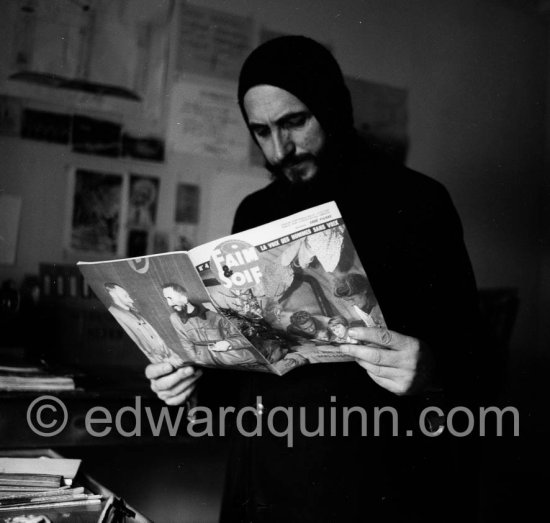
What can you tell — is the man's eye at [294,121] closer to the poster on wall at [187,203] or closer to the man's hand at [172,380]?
the man's hand at [172,380]

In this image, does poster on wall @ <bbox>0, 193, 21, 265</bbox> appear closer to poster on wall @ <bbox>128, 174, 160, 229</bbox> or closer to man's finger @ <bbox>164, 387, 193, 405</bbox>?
poster on wall @ <bbox>128, 174, 160, 229</bbox>

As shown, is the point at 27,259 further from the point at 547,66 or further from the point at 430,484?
the point at 547,66

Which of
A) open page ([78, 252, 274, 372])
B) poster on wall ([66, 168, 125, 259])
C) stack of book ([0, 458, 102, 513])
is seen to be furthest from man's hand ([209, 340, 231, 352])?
poster on wall ([66, 168, 125, 259])

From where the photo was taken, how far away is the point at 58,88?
62.0 inches

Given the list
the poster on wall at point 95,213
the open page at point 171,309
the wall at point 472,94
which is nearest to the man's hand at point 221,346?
the open page at point 171,309

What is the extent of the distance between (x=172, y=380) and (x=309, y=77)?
57 cm

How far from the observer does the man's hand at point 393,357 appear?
2.71ft

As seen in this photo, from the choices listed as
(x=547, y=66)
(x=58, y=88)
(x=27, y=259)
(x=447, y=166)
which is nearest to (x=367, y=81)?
(x=447, y=166)

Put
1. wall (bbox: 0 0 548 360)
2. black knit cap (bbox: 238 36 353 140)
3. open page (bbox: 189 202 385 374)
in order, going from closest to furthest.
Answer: open page (bbox: 189 202 385 374)
black knit cap (bbox: 238 36 353 140)
wall (bbox: 0 0 548 360)

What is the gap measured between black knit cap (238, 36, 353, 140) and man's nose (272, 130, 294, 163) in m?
0.07

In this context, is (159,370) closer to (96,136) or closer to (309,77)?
(309,77)

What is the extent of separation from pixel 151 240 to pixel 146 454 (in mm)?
586

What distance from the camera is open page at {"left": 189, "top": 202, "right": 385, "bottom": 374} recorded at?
78cm

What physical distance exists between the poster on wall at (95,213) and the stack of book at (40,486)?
70 cm
